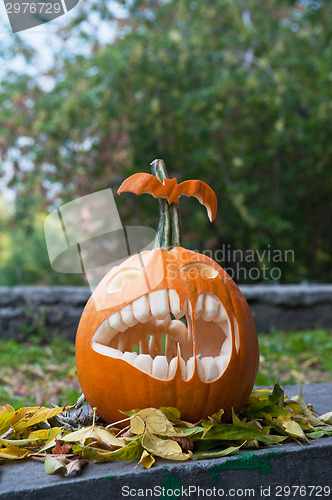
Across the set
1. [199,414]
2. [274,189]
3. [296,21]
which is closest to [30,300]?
[199,414]

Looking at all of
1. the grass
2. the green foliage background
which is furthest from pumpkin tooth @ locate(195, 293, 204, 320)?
the green foliage background

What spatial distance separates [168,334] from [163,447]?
409 mm

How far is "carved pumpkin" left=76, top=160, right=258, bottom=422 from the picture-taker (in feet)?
4.88

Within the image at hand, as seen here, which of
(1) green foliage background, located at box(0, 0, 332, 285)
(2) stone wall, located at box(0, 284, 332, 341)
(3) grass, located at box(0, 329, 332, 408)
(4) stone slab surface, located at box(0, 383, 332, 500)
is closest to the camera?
(4) stone slab surface, located at box(0, 383, 332, 500)

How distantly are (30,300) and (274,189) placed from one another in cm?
410

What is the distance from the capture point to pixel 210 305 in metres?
1.54

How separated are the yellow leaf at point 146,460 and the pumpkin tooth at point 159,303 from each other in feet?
1.29

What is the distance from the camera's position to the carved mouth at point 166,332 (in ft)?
4.90

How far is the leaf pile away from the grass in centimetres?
90

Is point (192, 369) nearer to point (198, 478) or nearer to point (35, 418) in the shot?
point (198, 478)

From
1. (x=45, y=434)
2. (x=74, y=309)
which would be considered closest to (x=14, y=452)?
(x=45, y=434)

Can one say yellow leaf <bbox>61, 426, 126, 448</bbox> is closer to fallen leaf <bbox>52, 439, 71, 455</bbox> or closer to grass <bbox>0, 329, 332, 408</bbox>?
fallen leaf <bbox>52, 439, 71, 455</bbox>

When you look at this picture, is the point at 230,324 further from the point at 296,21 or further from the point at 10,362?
the point at 296,21

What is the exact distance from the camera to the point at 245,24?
6770 millimetres
